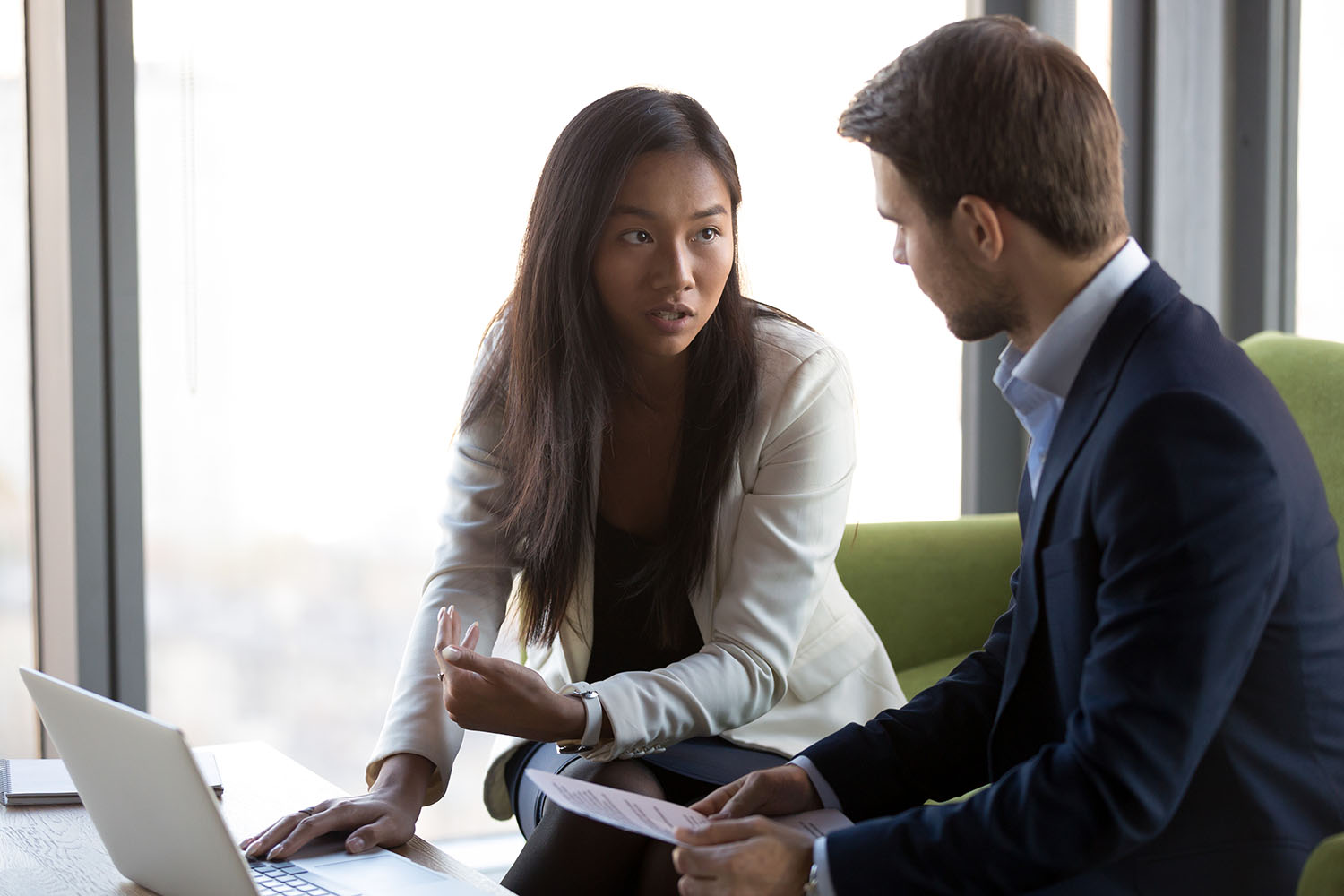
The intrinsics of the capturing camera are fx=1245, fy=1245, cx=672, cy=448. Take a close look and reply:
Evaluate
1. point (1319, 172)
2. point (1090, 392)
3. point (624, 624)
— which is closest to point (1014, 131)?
point (1090, 392)

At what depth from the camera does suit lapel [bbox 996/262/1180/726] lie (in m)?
0.97

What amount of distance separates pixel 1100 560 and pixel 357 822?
779mm

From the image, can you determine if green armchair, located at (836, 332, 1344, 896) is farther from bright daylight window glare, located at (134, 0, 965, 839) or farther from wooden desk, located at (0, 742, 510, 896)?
wooden desk, located at (0, 742, 510, 896)

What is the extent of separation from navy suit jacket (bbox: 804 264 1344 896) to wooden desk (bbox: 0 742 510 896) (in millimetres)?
453

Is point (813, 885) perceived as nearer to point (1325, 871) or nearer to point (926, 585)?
point (1325, 871)

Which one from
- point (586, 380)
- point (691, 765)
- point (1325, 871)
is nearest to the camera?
point (1325, 871)

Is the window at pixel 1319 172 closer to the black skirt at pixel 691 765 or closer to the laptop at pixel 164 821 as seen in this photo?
the black skirt at pixel 691 765

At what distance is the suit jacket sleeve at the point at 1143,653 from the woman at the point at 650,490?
580 mm

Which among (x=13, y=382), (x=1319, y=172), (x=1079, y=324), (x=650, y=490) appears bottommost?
(x=650, y=490)

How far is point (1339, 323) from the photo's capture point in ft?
8.14

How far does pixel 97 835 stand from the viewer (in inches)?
49.8

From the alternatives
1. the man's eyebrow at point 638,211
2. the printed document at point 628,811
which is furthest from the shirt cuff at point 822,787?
the man's eyebrow at point 638,211

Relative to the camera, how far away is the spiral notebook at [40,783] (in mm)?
1368

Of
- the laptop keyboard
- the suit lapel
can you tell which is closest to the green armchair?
the suit lapel
